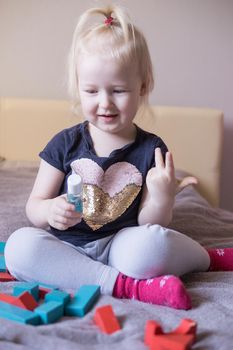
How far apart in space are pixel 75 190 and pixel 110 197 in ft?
0.61

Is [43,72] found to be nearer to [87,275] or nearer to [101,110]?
[101,110]

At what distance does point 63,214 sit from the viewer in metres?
0.94

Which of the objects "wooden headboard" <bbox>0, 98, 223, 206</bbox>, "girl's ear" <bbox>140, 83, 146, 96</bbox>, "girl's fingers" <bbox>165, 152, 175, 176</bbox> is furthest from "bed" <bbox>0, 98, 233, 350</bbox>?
"girl's fingers" <bbox>165, 152, 175, 176</bbox>

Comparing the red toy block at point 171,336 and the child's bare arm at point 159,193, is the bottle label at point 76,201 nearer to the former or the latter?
the child's bare arm at point 159,193

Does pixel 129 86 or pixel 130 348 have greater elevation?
pixel 129 86

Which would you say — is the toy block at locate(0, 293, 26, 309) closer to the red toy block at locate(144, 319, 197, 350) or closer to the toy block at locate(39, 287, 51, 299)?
the toy block at locate(39, 287, 51, 299)

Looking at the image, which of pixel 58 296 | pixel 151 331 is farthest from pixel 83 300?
pixel 151 331

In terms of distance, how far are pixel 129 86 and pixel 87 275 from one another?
39cm

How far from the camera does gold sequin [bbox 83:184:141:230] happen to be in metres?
1.06

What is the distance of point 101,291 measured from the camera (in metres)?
0.93

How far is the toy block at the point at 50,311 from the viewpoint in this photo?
79cm

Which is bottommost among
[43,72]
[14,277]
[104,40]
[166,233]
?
[14,277]

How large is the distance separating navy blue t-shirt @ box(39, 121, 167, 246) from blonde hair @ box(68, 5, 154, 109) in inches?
5.5

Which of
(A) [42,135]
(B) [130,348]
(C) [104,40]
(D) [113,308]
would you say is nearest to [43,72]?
(A) [42,135]
